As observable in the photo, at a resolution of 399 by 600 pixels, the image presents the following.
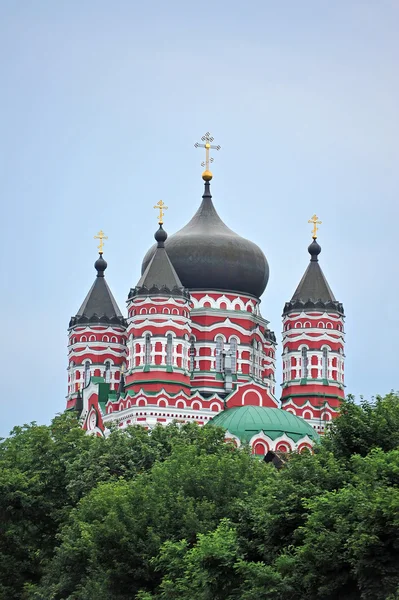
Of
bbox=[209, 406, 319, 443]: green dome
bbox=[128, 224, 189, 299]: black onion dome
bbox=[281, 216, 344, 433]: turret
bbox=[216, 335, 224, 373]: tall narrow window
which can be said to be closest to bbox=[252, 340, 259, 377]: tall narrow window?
bbox=[281, 216, 344, 433]: turret

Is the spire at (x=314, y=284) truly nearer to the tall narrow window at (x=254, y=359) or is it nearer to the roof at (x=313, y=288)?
the roof at (x=313, y=288)

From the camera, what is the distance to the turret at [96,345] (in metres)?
74.1

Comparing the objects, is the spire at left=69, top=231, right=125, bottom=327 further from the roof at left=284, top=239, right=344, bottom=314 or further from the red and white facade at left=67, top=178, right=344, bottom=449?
the roof at left=284, top=239, right=344, bottom=314

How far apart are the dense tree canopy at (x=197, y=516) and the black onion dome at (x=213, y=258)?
834 inches

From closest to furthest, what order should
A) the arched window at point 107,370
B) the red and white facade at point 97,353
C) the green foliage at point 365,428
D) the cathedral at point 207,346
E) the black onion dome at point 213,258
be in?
the green foliage at point 365,428
the cathedral at point 207,346
the black onion dome at point 213,258
the arched window at point 107,370
the red and white facade at point 97,353

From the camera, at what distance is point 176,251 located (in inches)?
2832

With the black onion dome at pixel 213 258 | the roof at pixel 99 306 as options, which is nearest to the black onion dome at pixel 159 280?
the black onion dome at pixel 213 258

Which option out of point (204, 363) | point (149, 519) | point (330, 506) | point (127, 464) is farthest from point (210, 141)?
point (330, 506)

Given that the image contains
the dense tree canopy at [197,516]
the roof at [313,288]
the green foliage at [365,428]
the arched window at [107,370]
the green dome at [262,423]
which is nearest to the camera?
the dense tree canopy at [197,516]

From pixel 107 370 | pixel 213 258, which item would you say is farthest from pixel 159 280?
pixel 107 370

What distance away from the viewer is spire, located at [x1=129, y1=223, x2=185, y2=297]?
6794 centimetres

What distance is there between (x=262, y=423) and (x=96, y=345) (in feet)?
37.0

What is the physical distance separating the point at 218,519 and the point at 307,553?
750 cm

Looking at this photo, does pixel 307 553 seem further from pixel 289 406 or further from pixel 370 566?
pixel 289 406
